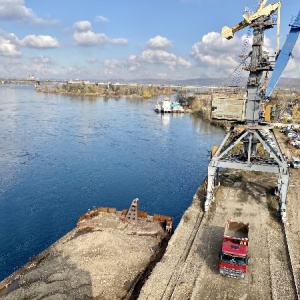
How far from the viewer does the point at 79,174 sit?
48.5m

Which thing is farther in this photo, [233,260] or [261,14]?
[261,14]

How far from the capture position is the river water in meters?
33.4

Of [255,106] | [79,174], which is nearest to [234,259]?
[255,106]

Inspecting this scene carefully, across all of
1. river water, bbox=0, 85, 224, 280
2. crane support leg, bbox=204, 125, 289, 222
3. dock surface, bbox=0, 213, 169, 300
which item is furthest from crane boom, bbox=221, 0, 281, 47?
river water, bbox=0, 85, 224, 280

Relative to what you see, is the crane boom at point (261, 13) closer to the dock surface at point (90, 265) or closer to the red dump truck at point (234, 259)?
the red dump truck at point (234, 259)

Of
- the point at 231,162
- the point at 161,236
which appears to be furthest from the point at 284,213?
the point at 161,236

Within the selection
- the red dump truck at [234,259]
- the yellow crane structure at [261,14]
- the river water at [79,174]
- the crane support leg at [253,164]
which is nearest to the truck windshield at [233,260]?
the red dump truck at [234,259]

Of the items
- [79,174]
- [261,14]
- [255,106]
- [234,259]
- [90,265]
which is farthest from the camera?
[79,174]

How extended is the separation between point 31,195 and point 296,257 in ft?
97.3

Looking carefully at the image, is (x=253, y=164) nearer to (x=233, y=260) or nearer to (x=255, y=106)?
(x=255, y=106)

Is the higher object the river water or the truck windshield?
the truck windshield

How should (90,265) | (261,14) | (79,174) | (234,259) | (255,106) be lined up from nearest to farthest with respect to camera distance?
1. (234,259)
2. (90,265)
3. (261,14)
4. (255,106)
5. (79,174)

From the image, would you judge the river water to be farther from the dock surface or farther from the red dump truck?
the red dump truck

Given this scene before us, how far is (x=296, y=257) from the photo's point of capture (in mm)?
21453
